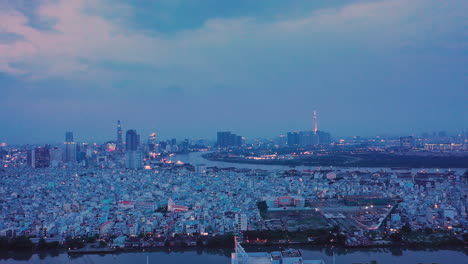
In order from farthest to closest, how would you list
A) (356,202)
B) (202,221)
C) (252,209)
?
1. (356,202)
2. (252,209)
3. (202,221)

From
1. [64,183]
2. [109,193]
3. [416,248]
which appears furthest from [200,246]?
[64,183]

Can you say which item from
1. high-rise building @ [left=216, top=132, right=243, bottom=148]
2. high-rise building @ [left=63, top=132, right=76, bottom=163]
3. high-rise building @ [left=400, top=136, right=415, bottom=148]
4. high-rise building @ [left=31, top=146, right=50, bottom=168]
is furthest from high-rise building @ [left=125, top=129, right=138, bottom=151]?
high-rise building @ [left=400, top=136, right=415, bottom=148]

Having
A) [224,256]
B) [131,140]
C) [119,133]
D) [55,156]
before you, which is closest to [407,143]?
[131,140]

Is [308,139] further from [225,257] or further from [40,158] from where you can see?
[225,257]

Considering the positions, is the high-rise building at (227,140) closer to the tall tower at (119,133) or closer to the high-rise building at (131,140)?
the tall tower at (119,133)

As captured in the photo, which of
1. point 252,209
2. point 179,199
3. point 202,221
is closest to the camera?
point 202,221

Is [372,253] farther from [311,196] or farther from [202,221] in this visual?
[311,196]

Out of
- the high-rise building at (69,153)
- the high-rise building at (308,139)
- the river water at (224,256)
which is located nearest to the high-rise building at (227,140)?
the high-rise building at (308,139)
